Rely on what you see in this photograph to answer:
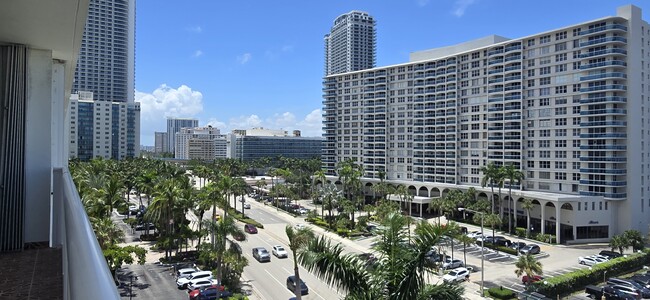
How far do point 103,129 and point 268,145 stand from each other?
48.1 meters

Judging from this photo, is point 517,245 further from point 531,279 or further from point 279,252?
point 279,252

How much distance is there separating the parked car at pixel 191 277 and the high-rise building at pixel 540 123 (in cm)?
3132

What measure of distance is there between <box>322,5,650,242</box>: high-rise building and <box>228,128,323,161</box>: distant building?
7096 cm

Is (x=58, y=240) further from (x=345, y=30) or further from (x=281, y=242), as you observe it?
(x=345, y=30)

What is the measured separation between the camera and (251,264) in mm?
29922

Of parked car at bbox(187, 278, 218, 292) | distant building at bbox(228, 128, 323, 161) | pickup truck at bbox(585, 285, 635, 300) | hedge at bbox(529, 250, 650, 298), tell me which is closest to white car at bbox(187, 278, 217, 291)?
parked car at bbox(187, 278, 218, 292)

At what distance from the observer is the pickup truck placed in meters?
24.6

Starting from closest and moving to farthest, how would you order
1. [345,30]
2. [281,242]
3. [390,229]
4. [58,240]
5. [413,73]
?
[390,229], [58,240], [281,242], [413,73], [345,30]

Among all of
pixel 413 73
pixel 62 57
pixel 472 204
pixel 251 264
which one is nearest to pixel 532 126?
pixel 472 204

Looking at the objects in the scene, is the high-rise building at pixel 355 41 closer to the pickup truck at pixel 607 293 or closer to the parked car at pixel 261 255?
the parked car at pixel 261 255

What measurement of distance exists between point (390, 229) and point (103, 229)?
18330 mm

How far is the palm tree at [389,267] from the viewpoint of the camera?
267 inches

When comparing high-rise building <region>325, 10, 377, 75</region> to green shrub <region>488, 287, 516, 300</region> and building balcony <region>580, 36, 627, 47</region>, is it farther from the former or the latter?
green shrub <region>488, 287, 516, 300</region>

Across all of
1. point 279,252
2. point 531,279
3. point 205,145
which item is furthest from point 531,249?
point 205,145
